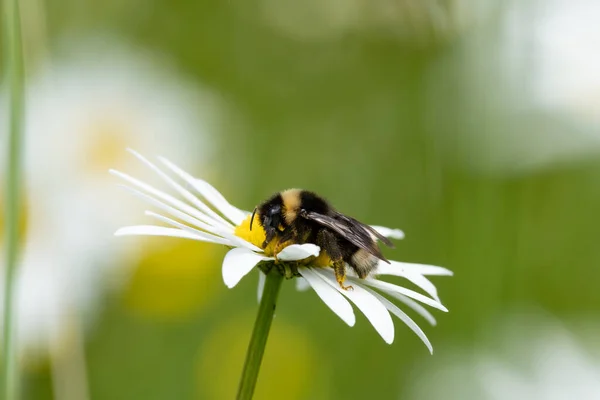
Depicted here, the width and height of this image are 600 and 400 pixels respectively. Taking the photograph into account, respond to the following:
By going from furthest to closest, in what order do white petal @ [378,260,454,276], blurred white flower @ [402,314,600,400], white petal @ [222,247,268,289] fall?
blurred white flower @ [402,314,600,400]
white petal @ [378,260,454,276]
white petal @ [222,247,268,289]

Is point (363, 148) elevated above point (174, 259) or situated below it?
above

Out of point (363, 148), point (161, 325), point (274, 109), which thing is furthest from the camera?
point (274, 109)

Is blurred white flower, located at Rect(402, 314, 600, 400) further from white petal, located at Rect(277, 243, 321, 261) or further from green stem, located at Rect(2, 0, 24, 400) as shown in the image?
green stem, located at Rect(2, 0, 24, 400)

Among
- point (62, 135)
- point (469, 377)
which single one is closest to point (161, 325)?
point (62, 135)

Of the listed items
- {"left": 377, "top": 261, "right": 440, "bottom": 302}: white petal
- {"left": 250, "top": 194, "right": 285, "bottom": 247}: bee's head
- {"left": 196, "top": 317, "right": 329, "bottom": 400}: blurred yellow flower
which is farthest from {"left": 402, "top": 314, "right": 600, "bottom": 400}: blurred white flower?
{"left": 250, "top": 194, "right": 285, "bottom": 247}: bee's head

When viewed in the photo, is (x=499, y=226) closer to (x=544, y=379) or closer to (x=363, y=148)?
(x=544, y=379)

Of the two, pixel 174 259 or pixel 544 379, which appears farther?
pixel 174 259

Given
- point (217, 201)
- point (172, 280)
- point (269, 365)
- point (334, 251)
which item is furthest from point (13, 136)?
point (269, 365)
